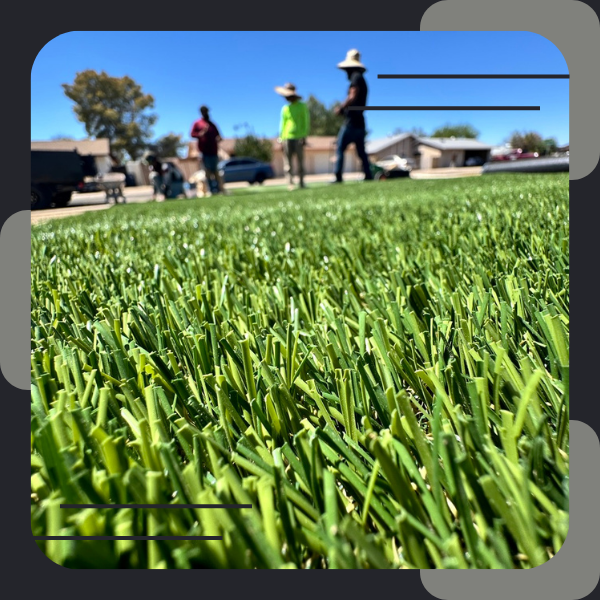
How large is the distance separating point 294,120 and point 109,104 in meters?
0.38

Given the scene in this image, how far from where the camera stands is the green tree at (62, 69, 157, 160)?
2.37ft

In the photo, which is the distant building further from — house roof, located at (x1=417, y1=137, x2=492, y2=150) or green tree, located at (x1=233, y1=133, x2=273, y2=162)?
green tree, located at (x1=233, y1=133, x2=273, y2=162)

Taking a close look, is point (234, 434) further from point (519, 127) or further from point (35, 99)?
point (519, 127)

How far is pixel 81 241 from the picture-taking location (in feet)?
5.15

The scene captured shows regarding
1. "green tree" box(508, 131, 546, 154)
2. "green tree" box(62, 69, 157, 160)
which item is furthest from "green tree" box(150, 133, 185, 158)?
"green tree" box(508, 131, 546, 154)

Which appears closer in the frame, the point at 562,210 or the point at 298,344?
the point at 298,344

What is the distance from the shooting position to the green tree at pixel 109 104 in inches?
28.4

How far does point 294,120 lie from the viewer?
98cm

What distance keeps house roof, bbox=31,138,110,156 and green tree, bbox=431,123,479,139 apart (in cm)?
65

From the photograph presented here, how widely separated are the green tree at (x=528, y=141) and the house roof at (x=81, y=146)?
2.44ft

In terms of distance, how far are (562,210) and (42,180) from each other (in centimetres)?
122
